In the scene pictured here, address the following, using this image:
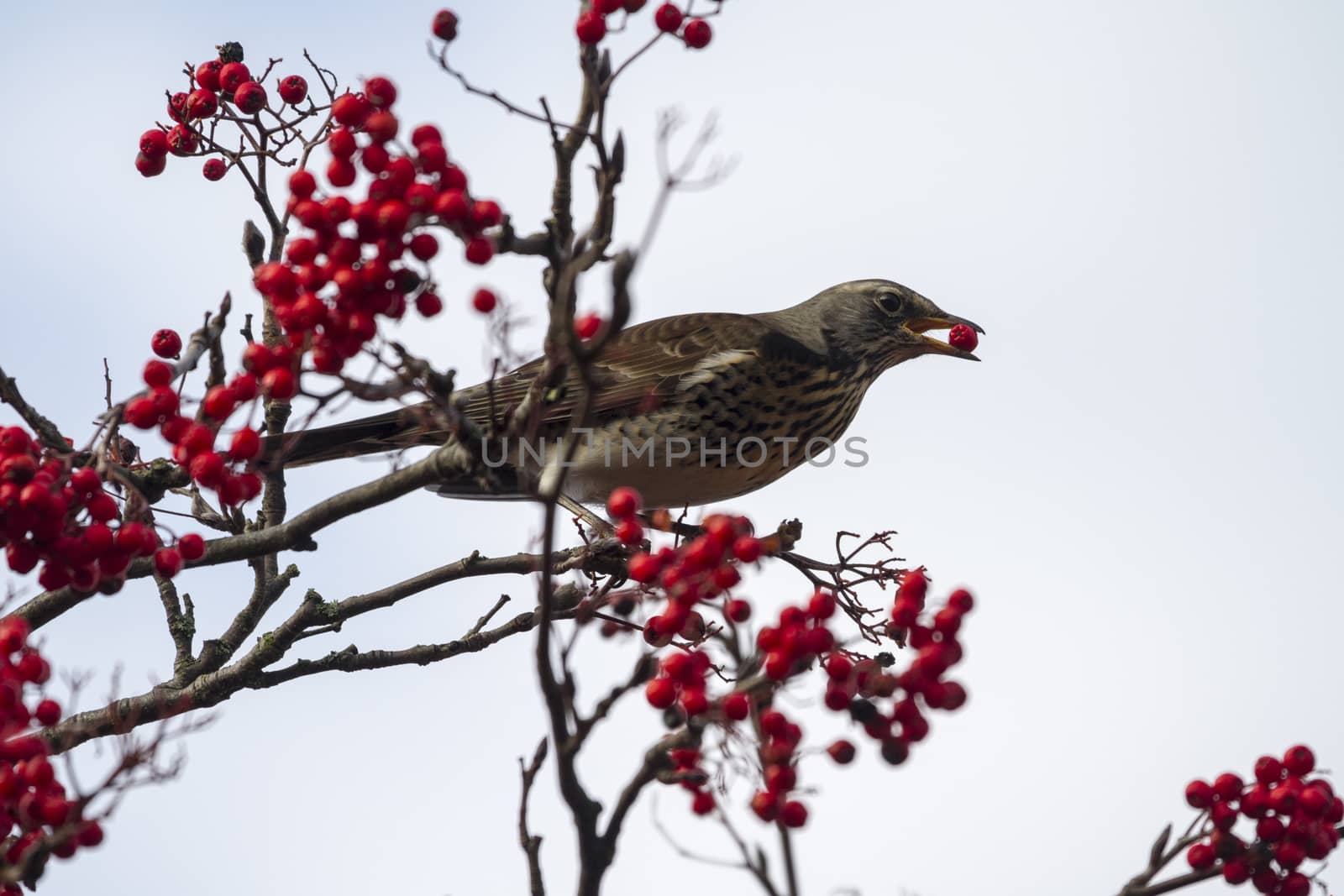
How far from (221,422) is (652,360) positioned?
3.23m

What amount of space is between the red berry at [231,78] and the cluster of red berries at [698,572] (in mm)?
2794

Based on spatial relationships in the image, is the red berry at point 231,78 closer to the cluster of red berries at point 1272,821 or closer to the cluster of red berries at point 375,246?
the cluster of red berries at point 375,246

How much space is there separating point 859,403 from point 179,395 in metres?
4.04

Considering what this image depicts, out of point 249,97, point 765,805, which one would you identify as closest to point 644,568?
point 765,805

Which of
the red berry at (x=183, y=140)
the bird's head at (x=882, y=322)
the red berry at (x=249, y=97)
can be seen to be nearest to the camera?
the red berry at (x=249, y=97)

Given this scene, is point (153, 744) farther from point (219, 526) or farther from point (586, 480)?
point (586, 480)

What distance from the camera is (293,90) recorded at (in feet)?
17.4

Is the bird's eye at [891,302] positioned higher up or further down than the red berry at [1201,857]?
higher up

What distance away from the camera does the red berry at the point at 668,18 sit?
3562 mm

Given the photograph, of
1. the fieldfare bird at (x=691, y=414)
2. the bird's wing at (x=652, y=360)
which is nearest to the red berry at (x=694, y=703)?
the fieldfare bird at (x=691, y=414)

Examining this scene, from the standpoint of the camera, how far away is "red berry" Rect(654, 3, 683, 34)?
356 cm

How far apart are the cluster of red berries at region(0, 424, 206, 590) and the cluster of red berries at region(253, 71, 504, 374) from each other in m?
0.56

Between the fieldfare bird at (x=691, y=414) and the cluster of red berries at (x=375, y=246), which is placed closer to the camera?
the cluster of red berries at (x=375, y=246)

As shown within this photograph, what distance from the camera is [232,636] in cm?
521
